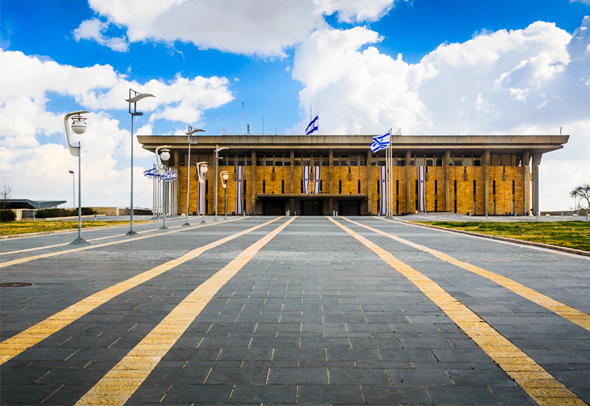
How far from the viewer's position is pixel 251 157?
214 ft

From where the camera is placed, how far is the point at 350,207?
64250mm

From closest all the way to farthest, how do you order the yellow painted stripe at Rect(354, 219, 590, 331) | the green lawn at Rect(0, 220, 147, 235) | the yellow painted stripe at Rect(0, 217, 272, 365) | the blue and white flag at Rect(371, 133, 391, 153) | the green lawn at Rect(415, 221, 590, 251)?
the yellow painted stripe at Rect(0, 217, 272, 365), the yellow painted stripe at Rect(354, 219, 590, 331), the green lawn at Rect(415, 221, 590, 251), the green lawn at Rect(0, 220, 147, 235), the blue and white flag at Rect(371, 133, 391, 153)

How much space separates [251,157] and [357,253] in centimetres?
5494

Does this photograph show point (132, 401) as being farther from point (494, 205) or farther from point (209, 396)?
point (494, 205)

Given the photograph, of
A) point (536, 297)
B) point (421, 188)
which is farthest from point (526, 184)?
point (536, 297)

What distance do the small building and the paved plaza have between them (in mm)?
54046

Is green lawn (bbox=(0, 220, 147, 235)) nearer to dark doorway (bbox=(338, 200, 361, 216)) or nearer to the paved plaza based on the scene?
the paved plaza

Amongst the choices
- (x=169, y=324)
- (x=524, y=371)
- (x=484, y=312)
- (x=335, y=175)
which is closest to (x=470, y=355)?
(x=524, y=371)

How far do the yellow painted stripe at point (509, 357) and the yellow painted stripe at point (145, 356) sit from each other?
3.38m

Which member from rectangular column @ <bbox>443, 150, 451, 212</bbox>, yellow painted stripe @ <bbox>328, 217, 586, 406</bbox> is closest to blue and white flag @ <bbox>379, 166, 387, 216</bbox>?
rectangular column @ <bbox>443, 150, 451, 212</bbox>

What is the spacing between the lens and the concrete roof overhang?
202ft

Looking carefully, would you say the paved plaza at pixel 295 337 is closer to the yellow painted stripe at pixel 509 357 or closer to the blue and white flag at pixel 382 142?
the yellow painted stripe at pixel 509 357

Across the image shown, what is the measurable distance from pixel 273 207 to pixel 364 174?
16253 millimetres

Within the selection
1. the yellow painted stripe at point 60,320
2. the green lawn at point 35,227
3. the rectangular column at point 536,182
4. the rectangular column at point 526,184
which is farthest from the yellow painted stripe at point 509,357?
the rectangular column at point 536,182
